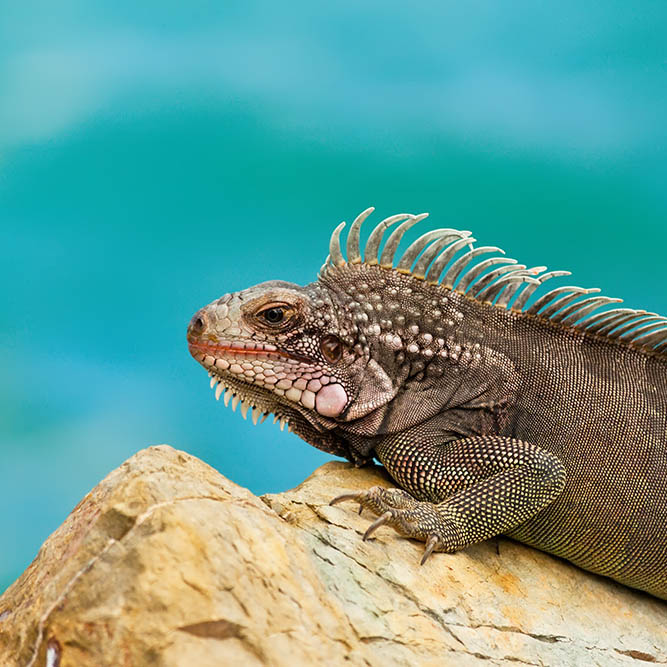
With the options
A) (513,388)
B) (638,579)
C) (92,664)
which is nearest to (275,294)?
(513,388)

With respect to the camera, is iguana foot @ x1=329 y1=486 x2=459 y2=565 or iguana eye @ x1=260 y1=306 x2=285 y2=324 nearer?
iguana foot @ x1=329 y1=486 x2=459 y2=565

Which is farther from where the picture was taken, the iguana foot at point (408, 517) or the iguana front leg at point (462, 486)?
the iguana front leg at point (462, 486)

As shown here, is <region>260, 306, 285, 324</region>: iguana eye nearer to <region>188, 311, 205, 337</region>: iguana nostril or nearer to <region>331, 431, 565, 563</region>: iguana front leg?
<region>188, 311, 205, 337</region>: iguana nostril

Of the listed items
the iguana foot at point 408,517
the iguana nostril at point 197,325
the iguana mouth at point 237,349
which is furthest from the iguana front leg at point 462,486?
the iguana nostril at point 197,325

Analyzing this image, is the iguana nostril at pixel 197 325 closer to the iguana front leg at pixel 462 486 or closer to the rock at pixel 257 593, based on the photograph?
the rock at pixel 257 593

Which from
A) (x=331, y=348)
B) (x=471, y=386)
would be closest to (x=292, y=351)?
(x=331, y=348)

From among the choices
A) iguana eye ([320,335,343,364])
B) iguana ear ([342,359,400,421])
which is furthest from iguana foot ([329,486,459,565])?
iguana eye ([320,335,343,364])
